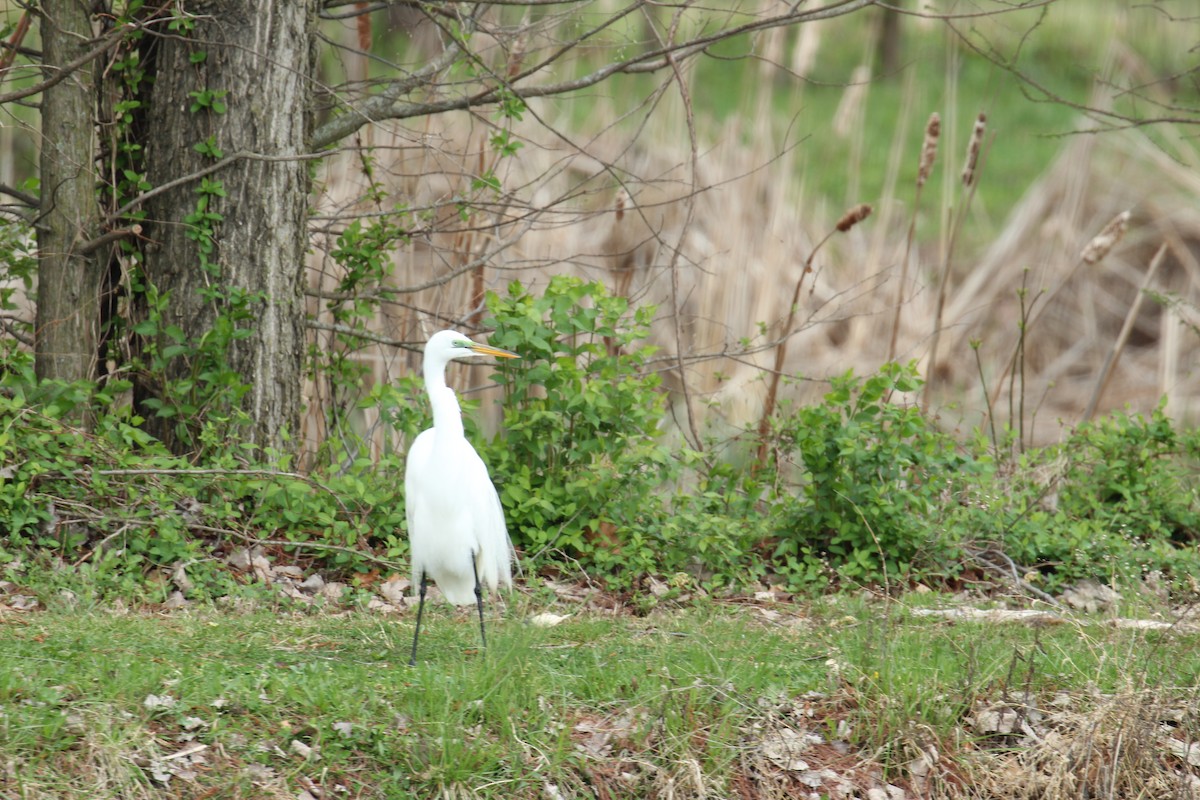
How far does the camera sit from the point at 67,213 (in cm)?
599

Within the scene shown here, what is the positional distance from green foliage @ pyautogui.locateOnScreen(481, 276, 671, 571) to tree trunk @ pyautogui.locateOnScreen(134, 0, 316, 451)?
1.08 m

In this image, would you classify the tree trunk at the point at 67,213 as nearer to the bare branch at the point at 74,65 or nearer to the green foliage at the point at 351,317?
the bare branch at the point at 74,65

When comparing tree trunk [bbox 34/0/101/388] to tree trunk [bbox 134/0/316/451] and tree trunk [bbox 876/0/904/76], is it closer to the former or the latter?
tree trunk [bbox 134/0/316/451]

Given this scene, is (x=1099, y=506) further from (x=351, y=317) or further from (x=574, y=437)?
(x=351, y=317)

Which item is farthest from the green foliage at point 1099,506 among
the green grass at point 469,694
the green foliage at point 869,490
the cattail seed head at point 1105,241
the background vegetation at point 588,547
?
the green grass at point 469,694

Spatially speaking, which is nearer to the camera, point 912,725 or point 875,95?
point 912,725

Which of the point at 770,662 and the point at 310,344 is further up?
the point at 310,344

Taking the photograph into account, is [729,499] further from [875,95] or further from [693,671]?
[875,95]

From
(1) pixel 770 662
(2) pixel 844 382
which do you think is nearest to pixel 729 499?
(2) pixel 844 382

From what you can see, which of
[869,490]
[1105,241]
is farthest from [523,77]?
[1105,241]

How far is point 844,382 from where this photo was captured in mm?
6508

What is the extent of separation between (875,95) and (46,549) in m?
15.5

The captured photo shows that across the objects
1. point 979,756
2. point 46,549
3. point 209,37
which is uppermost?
point 209,37

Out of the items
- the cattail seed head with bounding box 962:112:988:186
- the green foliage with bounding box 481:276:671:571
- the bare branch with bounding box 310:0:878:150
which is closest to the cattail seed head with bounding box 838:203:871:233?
the cattail seed head with bounding box 962:112:988:186
